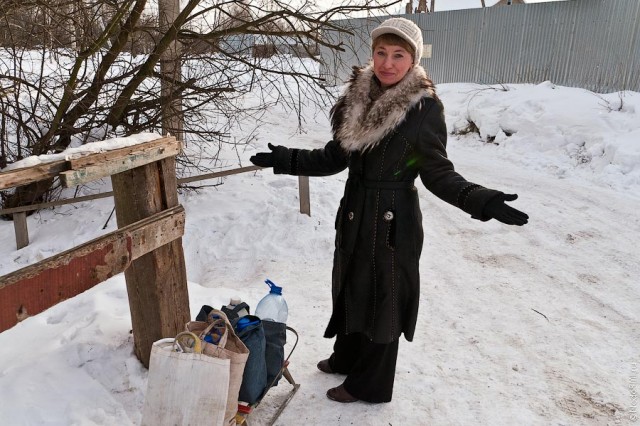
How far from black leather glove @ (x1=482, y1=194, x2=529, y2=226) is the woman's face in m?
0.78

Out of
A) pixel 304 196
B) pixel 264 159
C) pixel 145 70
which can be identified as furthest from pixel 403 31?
pixel 145 70

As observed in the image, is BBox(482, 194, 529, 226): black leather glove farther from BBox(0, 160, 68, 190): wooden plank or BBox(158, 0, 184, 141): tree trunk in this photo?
BBox(158, 0, 184, 141): tree trunk

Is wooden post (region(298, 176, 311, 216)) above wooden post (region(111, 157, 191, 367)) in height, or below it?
below

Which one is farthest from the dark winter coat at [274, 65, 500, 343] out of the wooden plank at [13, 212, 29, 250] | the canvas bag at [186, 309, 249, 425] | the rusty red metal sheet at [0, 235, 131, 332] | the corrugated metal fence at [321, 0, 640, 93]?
the corrugated metal fence at [321, 0, 640, 93]

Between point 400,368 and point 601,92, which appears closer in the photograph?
point 400,368

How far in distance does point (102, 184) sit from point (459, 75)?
36.4 feet

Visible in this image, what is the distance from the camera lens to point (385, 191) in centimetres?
255

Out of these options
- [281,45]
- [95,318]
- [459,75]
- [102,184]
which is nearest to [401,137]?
[95,318]

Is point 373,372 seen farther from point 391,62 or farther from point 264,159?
point 391,62

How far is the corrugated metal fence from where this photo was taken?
11.5 meters

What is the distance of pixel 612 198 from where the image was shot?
22.2ft

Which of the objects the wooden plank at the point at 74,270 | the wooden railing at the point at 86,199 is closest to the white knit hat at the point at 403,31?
the wooden plank at the point at 74,270

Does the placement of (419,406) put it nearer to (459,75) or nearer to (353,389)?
(353,389)

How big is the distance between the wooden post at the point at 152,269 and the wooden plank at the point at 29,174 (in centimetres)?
53
